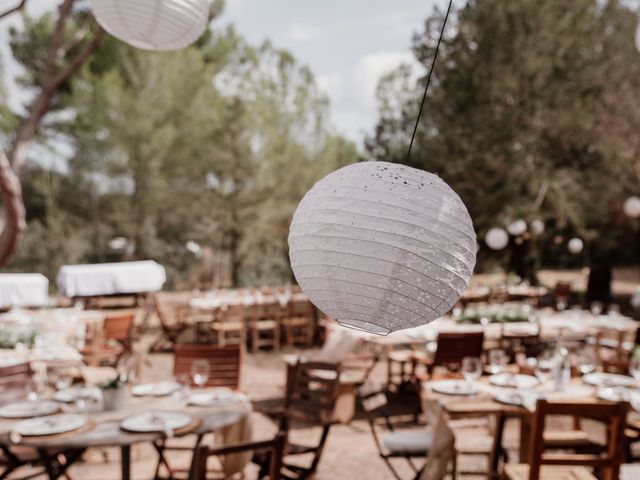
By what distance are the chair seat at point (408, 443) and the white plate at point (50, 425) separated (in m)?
1.82

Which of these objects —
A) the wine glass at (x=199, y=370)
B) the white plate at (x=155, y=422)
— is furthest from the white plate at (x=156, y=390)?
the white plate at (x=155, y=422)

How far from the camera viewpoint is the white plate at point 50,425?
305 centimetres

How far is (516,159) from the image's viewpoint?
15672 millimetres

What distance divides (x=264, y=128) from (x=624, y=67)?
390 inches

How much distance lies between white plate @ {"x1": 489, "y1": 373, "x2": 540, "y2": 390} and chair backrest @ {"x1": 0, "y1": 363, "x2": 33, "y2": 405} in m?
3.06

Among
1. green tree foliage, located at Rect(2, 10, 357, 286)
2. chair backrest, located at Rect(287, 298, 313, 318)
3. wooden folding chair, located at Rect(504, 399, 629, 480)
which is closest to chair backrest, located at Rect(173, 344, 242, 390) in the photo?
wooden folding chair, located at Rect(504, 399, 629, 480)

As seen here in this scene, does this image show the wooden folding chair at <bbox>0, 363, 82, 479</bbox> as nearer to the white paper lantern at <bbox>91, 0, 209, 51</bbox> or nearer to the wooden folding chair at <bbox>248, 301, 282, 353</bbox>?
the white paper lantern at <bbox>91, 0, 209, 51</bbox>

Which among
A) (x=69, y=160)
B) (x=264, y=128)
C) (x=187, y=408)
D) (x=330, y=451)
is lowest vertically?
(x=330, y=451)

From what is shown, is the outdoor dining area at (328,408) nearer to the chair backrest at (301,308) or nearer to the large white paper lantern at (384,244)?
the large white paper lantern at (384,244)

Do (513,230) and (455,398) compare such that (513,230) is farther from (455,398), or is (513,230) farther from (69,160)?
(69,160)

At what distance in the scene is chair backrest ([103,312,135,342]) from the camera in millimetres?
7754

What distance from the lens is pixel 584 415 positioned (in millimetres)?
3012

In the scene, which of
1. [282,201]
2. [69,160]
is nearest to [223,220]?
[282,201]

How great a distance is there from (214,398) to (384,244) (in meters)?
2.45
